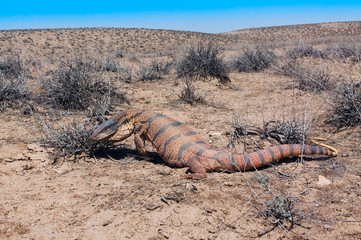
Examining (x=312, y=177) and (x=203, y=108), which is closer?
(x=312, y=177)

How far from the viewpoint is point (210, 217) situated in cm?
272

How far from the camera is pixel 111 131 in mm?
4062

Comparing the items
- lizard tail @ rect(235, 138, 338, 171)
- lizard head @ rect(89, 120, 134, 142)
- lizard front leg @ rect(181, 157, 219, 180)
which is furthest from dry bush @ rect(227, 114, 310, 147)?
lizard head @ rect(89, 120, 134, 142)

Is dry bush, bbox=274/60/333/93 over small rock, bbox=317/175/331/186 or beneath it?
over

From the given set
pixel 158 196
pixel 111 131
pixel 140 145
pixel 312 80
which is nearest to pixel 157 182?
pixel 158 196

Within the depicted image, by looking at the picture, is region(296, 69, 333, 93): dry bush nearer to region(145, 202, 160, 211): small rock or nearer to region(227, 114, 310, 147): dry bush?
region(227, 114, 310, 147): dry bush

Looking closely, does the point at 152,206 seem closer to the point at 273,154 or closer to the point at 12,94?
the point at 273,154

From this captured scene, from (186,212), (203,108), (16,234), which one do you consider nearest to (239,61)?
(203,108)

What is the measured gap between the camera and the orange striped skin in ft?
12.0

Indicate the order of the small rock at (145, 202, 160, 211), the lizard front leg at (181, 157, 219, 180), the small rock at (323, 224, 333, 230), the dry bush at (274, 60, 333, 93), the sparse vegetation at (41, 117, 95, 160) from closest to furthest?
1. the small rock at (323, 224, 333, 230)
2. the small rock at (145, 202, 160, 211)
3. the lizard front leg at (181, 157, 219, 180)
4. the sparse vegetation at (41, 117, 95, 160)
5. the dry bush at (274, 60, 333, 93)

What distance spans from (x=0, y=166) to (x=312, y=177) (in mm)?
4238

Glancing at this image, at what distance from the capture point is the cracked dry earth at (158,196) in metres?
2.56

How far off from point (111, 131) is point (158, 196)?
1.48 meters

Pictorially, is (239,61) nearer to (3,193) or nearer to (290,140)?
(290,140)
